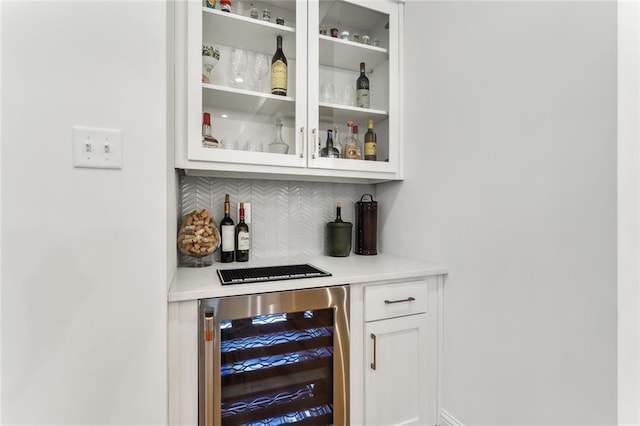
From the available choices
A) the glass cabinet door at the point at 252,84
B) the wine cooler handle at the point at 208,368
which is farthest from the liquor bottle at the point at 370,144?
the wine cooler handle at the point at 208,368

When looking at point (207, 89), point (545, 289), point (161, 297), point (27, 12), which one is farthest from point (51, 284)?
point (545, 289)

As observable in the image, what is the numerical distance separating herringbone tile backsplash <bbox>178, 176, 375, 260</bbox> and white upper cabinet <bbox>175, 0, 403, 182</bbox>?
13 centimetres

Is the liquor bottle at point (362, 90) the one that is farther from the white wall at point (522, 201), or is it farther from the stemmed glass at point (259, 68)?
the stemmed glass at point (259, 68)

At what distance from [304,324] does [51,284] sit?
0.84 m

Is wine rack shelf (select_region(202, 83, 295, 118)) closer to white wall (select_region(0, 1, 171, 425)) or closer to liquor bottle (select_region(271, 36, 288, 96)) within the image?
liquor bottle (select_region(271, 36, 288, 96))

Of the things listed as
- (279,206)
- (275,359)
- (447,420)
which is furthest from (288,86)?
(447,420)

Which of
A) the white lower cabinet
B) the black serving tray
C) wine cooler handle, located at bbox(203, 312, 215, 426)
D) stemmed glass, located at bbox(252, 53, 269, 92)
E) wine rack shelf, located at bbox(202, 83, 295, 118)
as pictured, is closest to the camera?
wine cooler handle, located at bbox(203, 312, 215, 426)

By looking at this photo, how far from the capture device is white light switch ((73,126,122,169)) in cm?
85

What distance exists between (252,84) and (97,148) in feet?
2.86

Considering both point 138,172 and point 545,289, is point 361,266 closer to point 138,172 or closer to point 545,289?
point 545,289

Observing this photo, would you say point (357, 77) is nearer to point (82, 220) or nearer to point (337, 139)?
point (337, 139)

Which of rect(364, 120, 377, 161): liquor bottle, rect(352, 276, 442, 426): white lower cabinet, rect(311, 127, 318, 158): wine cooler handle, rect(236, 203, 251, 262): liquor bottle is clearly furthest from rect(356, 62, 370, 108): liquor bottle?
rect(352, 276, 442, 426): white lower cabinet

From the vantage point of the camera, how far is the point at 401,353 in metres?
1.39

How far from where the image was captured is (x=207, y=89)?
1.37 meters
